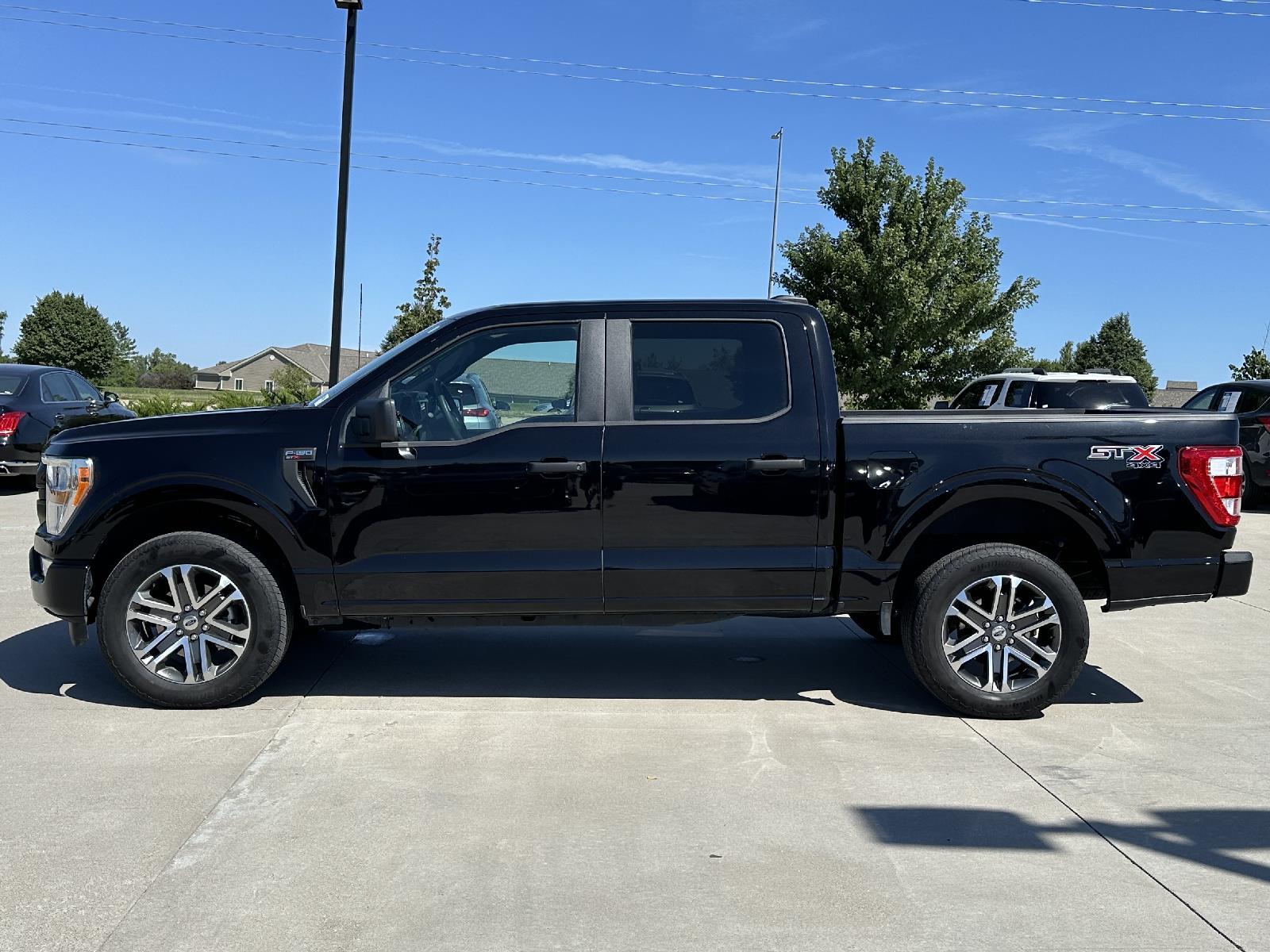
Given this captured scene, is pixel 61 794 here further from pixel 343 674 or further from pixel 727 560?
pixel 727 560

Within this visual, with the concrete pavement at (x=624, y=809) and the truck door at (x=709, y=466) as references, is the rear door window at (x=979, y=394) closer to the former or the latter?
the concrete pavement at (x=624, y=809)

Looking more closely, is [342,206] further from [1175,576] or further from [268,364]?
[268,364]

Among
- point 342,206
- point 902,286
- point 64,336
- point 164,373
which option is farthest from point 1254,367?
point 164,373

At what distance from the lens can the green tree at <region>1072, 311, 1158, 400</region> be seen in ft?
260

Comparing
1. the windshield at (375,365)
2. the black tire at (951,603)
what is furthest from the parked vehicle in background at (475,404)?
the black tire at (951,603)

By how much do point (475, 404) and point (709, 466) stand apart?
117 cm

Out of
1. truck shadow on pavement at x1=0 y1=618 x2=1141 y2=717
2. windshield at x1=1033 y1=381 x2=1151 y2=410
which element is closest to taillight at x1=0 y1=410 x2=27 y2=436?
truck shadow on pavement at x1=0 y1=618 x2=1141 y2=717

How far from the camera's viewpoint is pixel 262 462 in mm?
5102

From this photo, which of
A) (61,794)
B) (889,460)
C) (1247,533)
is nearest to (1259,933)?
(889,460)

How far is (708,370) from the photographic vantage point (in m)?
5.27

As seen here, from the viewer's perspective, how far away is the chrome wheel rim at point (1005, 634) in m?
5.18

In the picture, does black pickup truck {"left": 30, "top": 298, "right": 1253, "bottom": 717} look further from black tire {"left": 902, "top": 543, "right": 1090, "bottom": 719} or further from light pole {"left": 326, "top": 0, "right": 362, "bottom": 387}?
light pole {"left": 326, "top": 0, "right": 362, "bottom": 387}

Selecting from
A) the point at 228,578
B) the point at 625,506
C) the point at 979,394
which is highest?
the point at 979,394

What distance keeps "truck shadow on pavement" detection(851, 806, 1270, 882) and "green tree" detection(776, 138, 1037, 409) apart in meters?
25.0
